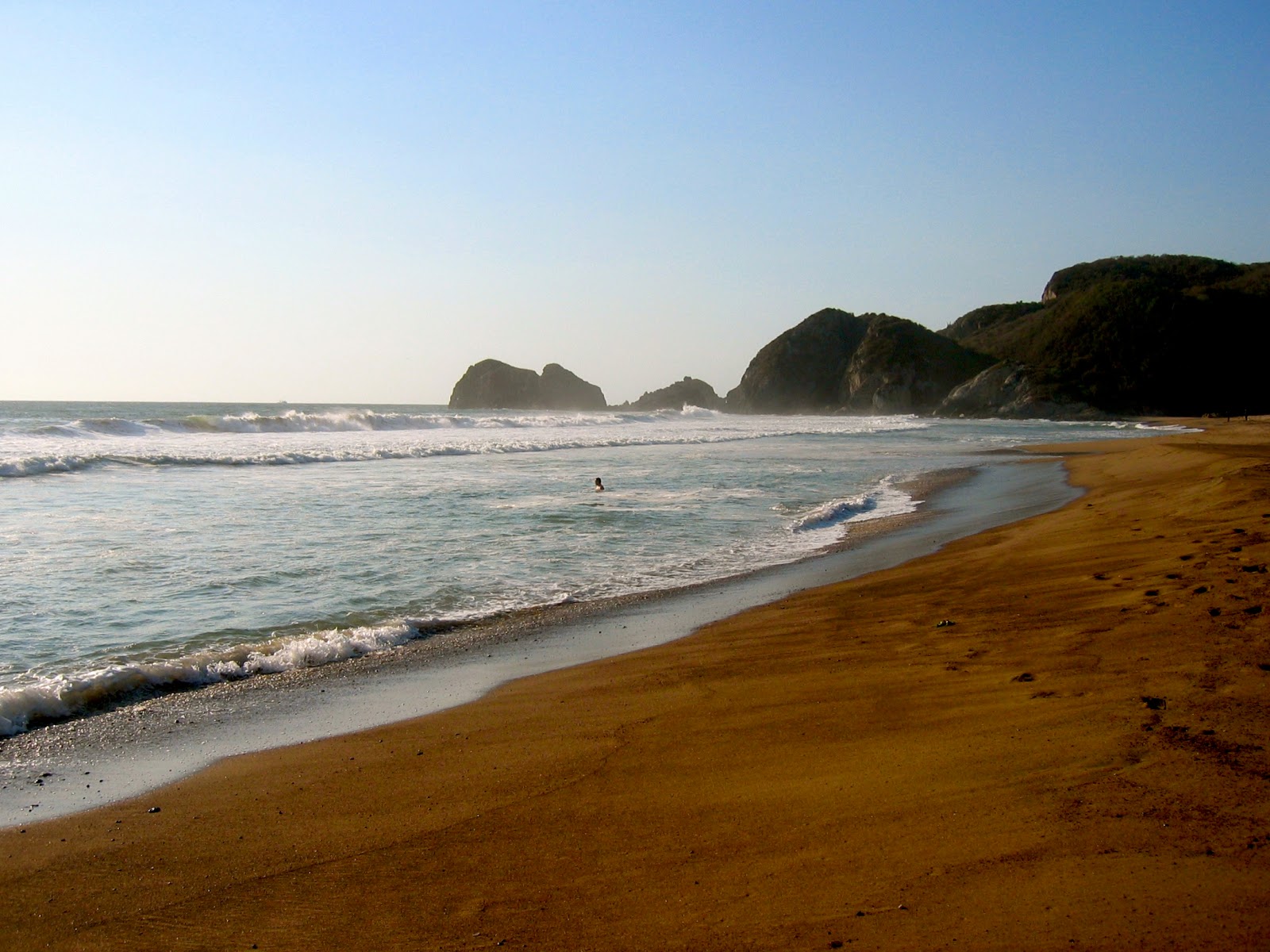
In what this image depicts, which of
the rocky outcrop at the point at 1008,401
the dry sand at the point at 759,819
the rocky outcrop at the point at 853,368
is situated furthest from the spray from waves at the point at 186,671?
the rocky outcrop at the point at 853,368

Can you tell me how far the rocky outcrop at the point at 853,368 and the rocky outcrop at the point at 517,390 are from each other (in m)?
39.3

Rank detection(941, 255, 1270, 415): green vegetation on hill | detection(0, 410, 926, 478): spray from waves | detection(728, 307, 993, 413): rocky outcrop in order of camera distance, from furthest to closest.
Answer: detection(728, 307, 993, 413): rocky outcrop → detection(941, 255, 1270, 415): green vegetation on hill → detection(0, 410, 926, 478): spray from waves

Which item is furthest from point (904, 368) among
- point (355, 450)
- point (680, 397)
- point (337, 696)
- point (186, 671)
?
point (186, 671)

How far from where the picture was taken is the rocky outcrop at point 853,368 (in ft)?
386

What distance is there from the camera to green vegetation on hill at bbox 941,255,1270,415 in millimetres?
90000

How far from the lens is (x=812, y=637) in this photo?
7449 millimetres

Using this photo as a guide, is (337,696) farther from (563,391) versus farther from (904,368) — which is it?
(563,391)

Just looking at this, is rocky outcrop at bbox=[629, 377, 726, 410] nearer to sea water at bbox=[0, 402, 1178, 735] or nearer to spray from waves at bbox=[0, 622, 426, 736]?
sea water at bbox=[0, 402, 1178, 735]

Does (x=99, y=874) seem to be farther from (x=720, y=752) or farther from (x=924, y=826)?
(x=924, y=826)

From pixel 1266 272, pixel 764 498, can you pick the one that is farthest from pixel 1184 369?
pixel 764 498

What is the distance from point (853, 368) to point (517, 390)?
68035mm

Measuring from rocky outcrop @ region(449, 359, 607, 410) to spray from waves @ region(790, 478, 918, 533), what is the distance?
146325mm

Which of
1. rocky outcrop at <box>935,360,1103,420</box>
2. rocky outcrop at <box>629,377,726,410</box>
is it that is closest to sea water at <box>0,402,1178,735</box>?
rocky outcrop at <box>935,360,1103,420</box>

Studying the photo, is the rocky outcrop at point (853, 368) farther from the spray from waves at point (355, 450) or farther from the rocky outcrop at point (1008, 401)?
the spray from waves at point (355, 450)
